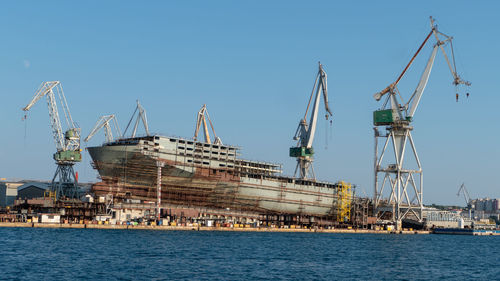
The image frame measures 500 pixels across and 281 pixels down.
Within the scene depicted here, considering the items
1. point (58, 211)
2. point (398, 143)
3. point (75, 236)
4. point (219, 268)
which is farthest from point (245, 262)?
point (398, 143)

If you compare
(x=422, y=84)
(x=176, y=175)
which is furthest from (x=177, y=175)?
(x=422, y=84)

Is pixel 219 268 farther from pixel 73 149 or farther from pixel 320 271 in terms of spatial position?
pixel 73 149

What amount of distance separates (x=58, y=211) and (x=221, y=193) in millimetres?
49159

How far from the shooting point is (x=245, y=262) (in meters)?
86.7

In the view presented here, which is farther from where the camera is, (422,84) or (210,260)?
(422,84)

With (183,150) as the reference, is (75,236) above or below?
below

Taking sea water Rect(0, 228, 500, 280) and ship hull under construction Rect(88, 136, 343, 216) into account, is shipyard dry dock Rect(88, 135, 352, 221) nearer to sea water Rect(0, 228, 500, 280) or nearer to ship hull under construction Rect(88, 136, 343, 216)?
ship hull under construction Rect(88, 136, 343, 216)

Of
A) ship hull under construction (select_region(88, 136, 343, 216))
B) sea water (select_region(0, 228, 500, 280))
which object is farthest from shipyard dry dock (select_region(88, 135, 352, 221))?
sea water (select_region(0, 228, 500, 280))

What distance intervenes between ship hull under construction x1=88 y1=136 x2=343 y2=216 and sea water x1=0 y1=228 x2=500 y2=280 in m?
51.5

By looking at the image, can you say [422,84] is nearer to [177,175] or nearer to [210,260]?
[177,175]

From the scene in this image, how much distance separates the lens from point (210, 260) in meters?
87.1

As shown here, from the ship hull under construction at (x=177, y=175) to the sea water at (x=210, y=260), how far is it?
51.5m

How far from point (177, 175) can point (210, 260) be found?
93.4 meters

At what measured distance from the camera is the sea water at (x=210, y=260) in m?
72.9
